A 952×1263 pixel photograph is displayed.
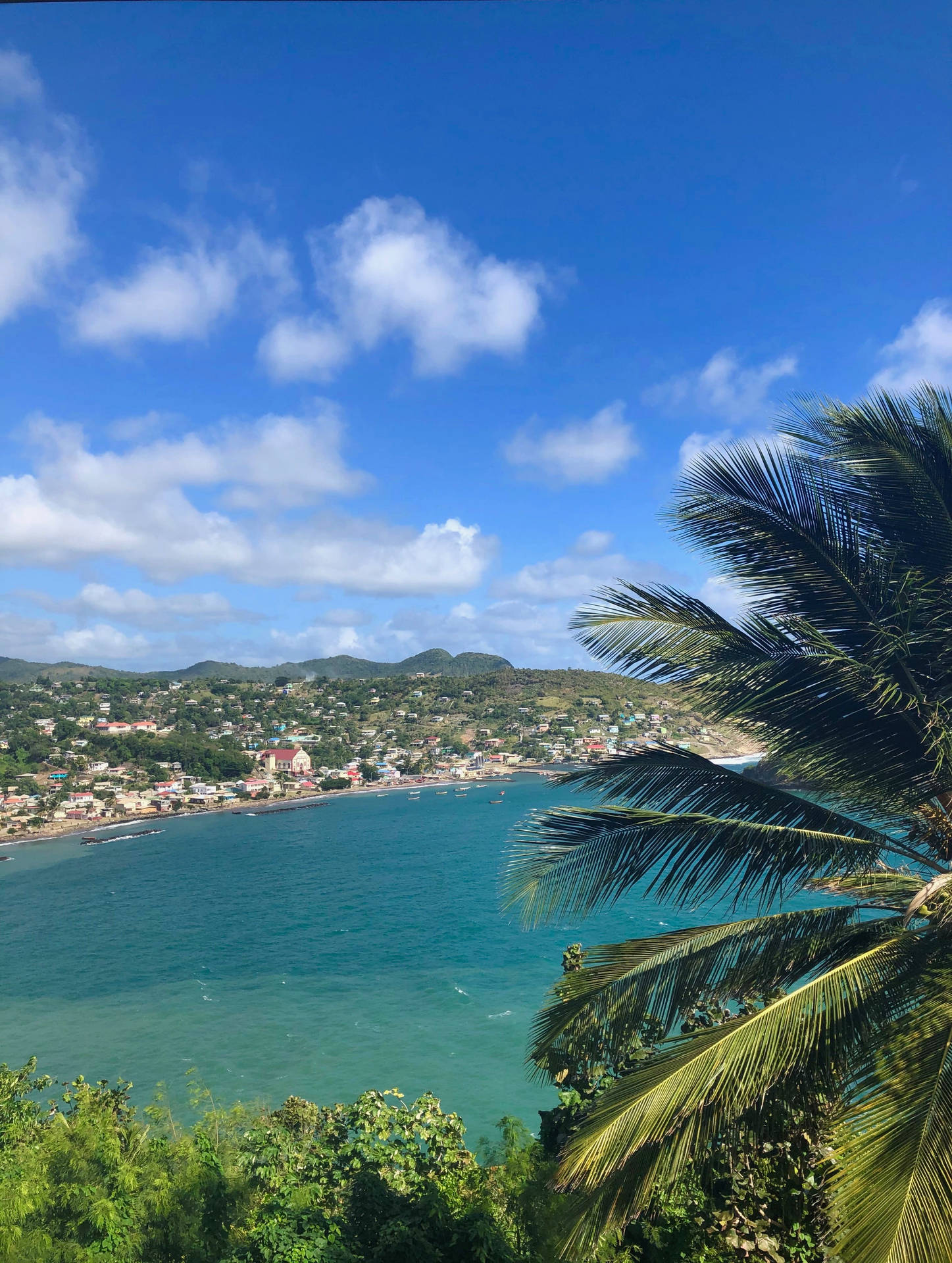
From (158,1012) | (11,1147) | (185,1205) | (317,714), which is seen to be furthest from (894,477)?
(317,714)

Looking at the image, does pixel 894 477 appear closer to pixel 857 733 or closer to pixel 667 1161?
pixel 857 733

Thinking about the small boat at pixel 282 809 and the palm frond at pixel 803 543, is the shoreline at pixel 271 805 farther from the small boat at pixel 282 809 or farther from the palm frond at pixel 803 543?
the palm frond at pixel 803 543

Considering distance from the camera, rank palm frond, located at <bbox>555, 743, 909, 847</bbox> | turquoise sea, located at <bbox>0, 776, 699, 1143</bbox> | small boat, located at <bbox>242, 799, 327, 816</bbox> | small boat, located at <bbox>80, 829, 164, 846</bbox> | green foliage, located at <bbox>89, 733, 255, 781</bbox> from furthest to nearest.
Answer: green foliage, located at <bbox>89, 733, 255, 781</bbox> < small boat, located at <bbox>242, 799, 327, 816</bbox> < small boat, located at <bbox>80, 829, 164, 846</bbox> < turquoise sea, located at <bbox>0, 776, 699, 1143</bbox> < palm frond, located at <bbox>555, 743, 909, 847</bbox>

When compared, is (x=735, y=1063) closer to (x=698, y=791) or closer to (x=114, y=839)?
(x=698, y=791)

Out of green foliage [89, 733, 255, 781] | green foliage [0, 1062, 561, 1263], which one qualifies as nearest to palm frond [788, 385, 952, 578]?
green foliage [0, 1062, 561, 1263]

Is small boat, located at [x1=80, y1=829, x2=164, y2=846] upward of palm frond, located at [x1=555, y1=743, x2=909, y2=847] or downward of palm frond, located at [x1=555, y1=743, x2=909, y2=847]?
downward

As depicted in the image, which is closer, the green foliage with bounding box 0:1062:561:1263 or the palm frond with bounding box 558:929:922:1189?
the palm frond with bounding box 558:929:922:1189

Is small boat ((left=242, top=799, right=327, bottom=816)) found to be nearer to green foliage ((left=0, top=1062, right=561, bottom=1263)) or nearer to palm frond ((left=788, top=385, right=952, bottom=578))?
green foliage ((left=0, top=1062, right=561, bottom=1263))
